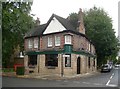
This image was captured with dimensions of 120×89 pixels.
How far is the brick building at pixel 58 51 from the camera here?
119ft

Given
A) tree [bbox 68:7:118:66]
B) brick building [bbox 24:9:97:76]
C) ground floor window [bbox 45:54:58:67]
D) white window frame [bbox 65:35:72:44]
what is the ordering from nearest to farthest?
1. brick building [bbox 24:9:97:76]
2. white window frame [bbox 65:35:72:44]
3. ground floor window [bbox 45:54:58:67]
4. tree [bbox 68:7:118:66]

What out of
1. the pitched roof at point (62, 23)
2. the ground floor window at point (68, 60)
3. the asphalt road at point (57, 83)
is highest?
the pitched roof at point (62, 23)

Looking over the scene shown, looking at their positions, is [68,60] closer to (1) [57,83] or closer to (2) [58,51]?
(2) [58,51]

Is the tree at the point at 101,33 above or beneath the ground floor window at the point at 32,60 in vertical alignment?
above

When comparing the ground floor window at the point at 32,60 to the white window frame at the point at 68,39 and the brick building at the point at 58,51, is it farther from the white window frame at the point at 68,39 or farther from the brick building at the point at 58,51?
the white window frame at the point at 68,39

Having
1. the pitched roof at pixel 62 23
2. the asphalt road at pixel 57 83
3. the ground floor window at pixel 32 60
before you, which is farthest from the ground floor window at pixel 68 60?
the asphalt road at pixel 57 83

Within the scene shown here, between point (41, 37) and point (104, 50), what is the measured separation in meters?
19.6

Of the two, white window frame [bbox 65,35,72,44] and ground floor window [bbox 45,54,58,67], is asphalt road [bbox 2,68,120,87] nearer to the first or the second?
ground floor window [bbox 45,54,58,67]

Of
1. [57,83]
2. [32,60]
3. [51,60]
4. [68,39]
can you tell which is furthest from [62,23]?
[57,83]

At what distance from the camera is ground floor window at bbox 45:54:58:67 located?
37.0 m

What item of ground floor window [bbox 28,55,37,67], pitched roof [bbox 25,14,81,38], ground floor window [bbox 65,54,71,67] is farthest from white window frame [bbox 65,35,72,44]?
ground floor window [bbox 28,55,37,67]

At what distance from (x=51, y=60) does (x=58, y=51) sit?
1920mm

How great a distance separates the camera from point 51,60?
37.5m

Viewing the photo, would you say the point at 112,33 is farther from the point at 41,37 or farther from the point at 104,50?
the point at 41,37
